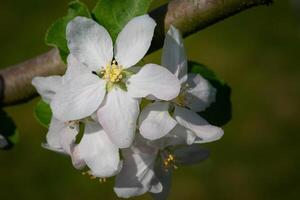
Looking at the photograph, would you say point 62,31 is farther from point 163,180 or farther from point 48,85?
point 163,180

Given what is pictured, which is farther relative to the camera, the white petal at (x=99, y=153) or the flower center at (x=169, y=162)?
the flower center at (x=169, y=162)

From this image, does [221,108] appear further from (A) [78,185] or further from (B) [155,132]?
(A) [78,185]

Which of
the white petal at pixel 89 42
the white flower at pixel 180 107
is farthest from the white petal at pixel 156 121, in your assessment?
the white petal at pixel 89 42

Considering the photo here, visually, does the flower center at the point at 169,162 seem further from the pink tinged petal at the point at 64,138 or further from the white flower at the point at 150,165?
the pink tinged petal at the point at 64,138

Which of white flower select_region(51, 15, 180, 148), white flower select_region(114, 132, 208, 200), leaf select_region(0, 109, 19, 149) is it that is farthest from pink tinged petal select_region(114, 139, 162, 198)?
leaf select_region(0, 109, 19, 149)

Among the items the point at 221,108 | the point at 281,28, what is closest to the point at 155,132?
the point at 221,108

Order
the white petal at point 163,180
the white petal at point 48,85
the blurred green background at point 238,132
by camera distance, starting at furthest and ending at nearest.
→ 1. the blurred green background at point 238,132
2. the white petal at point 163,180
3. the white petal at point 48,85

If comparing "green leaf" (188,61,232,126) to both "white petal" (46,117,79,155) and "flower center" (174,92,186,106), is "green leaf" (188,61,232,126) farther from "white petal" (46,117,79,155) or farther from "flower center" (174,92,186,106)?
"white petal" (46,117,79,155)
